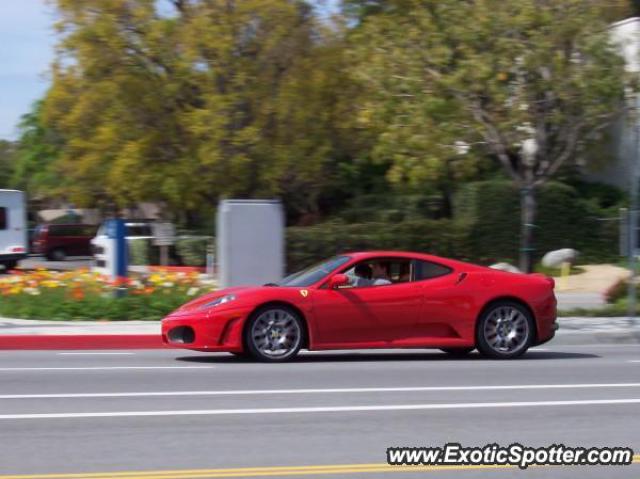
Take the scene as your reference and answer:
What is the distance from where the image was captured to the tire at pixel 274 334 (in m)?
11.9

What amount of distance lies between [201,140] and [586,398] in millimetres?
20306

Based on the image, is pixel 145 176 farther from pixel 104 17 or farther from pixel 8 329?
pixel 8 329

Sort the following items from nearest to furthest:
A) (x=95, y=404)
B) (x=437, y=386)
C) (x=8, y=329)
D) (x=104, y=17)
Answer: (x=95, y=404)
(x=437, y=386)
(x=8, y=329)
(x=104, y=17)

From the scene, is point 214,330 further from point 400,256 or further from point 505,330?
point 505,330

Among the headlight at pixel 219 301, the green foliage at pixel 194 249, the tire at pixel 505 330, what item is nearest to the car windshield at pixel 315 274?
the headlight at pixel 219 301

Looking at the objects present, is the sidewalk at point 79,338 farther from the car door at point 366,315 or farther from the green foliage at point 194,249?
the green foliage at point 194,249

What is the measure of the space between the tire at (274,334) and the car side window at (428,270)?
64.4 inches

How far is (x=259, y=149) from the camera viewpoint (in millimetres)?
28609

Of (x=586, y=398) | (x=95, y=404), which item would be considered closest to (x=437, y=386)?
(x=586, y=398)

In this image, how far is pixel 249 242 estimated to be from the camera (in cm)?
1695

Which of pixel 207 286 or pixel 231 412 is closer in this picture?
pixel 231 412

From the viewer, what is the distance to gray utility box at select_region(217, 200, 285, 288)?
55.2ft

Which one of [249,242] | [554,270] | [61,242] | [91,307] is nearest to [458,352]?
[249,242]

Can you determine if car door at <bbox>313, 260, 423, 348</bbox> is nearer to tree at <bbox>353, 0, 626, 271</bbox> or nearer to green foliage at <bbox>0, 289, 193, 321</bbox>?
green foliage at <bbox>0, 289, 193, 321</bbox>
